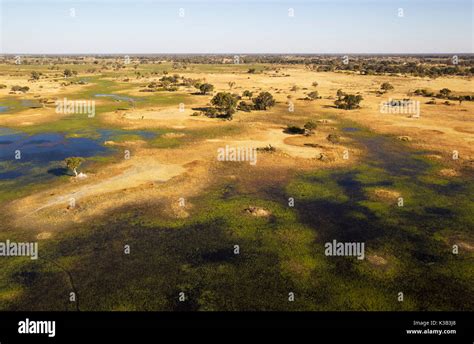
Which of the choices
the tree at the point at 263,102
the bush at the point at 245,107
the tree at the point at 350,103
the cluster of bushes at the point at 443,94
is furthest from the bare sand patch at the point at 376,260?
the cluster of bushes at the point at 443,94

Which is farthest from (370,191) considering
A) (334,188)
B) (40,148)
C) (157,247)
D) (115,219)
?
(40,148)

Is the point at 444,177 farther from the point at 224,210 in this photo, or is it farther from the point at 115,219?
the point at 115,219

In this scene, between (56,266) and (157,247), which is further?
(157,247)

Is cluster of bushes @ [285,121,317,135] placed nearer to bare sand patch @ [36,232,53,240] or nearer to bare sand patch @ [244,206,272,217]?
bare sand patch @ [244,206,272,217]

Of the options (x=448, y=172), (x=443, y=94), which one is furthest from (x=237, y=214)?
(x=443, y=94)

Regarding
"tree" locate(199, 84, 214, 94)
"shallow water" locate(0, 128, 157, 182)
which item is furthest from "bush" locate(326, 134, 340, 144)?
"tree" locate(199, 84, 214, 94)
